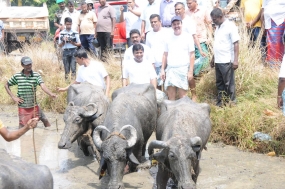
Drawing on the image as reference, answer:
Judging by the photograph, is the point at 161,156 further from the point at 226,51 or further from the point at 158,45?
the point at 158,45

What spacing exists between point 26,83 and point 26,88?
114 millimetres

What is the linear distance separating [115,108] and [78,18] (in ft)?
22.3

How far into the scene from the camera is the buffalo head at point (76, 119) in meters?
8.41

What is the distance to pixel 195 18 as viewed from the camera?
1173 cm

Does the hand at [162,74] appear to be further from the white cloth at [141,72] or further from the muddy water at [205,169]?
the muddy water at [205,169]

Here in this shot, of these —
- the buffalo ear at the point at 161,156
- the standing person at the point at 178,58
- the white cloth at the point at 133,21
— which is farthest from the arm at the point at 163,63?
the buffalo ear at the point at 161,156

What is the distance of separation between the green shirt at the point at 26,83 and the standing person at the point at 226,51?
3697 mm

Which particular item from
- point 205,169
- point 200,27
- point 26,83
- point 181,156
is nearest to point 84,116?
point 26,83

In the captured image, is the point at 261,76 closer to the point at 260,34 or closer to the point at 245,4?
the point at 260,34

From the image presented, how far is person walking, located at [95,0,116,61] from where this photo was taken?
14133 millimetres

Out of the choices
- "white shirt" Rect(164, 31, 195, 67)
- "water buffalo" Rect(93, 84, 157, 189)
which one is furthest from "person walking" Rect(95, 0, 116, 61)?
"water buffalo" Rect(93, 84, 157, 189)

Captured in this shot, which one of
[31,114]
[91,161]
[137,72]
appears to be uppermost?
[137,72]

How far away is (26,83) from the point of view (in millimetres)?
10047

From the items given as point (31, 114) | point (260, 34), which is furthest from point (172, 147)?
point (260, 34)
